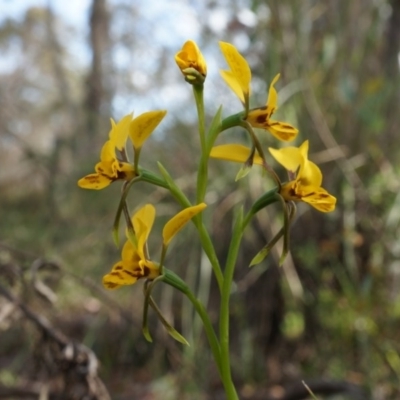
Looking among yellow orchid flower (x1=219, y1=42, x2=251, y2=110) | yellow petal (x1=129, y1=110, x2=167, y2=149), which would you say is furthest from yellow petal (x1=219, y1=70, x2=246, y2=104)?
yellow petal (x1=129, y1=110, x2=167, y2=149)

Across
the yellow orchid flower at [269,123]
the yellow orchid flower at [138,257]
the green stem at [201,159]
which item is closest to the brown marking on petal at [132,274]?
the yellow orchid flower at [138,257]

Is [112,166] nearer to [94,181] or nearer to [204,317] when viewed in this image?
[94,181]

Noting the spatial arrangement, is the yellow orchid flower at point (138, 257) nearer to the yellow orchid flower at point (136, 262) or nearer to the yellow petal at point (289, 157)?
the yellow orchid flower at point (136, 262)

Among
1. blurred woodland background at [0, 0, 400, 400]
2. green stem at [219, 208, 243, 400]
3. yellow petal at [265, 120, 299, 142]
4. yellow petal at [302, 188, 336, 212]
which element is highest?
yellow petal at [265, 120, 299, 142]

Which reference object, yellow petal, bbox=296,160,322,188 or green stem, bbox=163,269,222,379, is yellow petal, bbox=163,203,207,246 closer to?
green stem, bbox=163,269,222,379

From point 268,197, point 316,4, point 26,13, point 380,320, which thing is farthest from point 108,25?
point 268,197

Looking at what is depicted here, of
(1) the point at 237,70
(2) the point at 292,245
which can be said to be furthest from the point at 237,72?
(2) the point at 292,245
